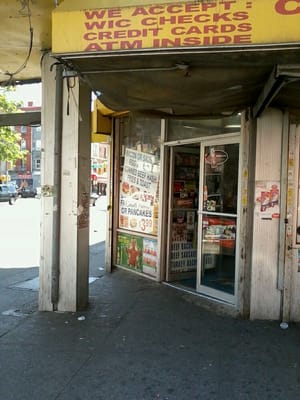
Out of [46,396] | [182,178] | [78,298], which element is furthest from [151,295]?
[46,396]

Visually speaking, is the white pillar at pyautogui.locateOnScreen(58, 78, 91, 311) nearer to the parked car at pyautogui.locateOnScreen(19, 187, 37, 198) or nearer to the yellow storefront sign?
the yellow storefront sign

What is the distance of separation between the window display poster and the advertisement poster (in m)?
2.61

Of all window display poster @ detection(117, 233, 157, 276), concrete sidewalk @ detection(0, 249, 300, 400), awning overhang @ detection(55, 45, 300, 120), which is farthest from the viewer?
window display poster @ detection(117, 233, 157, 276)

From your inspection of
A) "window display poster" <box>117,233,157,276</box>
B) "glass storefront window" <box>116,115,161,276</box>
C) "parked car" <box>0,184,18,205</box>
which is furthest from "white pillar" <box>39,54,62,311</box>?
"parked car" <box>0,184,18,205</box>

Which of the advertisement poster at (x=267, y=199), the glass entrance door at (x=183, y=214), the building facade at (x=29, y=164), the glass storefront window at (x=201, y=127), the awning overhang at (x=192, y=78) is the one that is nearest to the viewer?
the awning overhang at (x=192, y=78)

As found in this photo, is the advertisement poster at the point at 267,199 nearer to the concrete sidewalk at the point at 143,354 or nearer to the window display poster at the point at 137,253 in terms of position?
the concrete sidewalk at the point at 143,354

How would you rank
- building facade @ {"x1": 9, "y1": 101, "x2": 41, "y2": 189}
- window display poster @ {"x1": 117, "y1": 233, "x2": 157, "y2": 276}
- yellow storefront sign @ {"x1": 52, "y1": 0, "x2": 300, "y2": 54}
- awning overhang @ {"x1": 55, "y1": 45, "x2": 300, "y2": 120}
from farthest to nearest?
building facade @ {"x1": 9, "y1": 101, "x2": 41, "y2": 189}
window display poster @ {"x1": 117, "y1": 233, "x2": 157, "y2": 276}
awning overhang @ {"x1": 55, "y1": 45, "x2": 300, "y2": 120}
yellow storefront sign @ {"x1": 52, "y1": 0, "x2": 300, "y2": 54}

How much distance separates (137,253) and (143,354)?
372cm

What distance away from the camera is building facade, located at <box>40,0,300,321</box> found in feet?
11.5

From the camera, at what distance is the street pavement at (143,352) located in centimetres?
372

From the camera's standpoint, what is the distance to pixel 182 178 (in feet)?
25.3

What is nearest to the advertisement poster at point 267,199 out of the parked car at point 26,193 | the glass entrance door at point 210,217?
the glass entrance door at point 210,217

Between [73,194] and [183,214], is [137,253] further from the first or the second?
[73,194]

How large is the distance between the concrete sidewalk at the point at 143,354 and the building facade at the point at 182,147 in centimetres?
45
